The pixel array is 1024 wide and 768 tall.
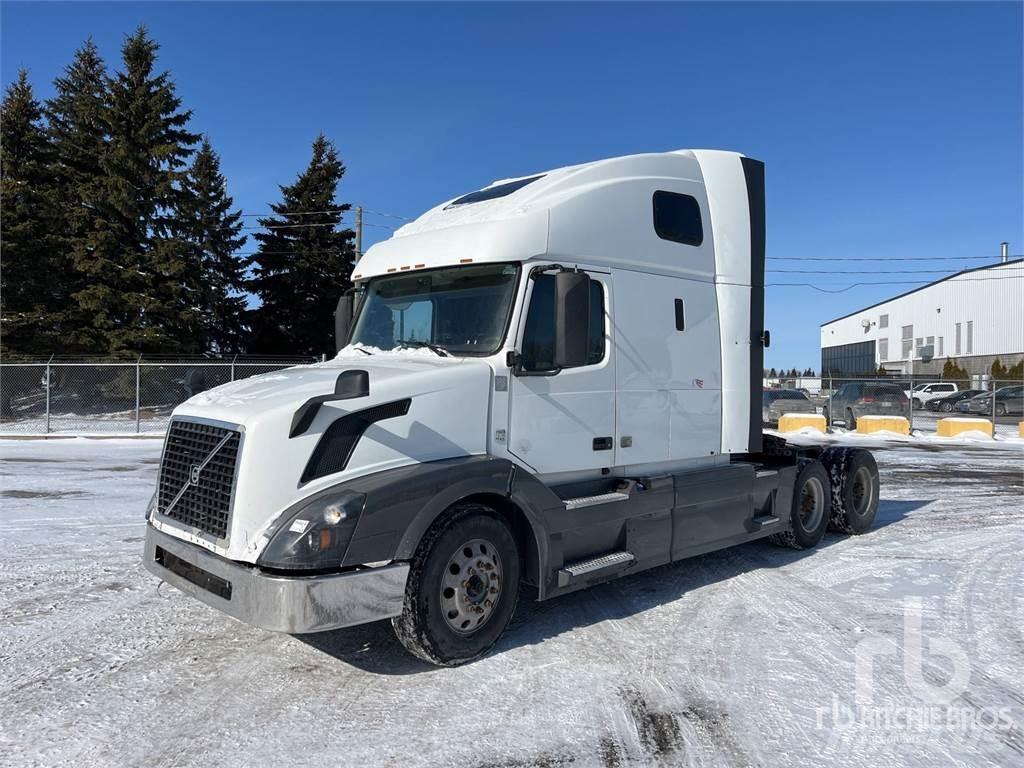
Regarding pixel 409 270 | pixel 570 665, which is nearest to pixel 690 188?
pixel 409 270

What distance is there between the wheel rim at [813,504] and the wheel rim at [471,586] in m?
4.50

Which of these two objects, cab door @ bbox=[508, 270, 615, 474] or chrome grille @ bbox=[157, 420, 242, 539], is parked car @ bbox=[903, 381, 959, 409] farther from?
chrome grille @ bbox=[157, 420, 242, 539]

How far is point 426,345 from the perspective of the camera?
16.2 feet

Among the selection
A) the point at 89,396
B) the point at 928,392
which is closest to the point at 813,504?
the point at 89,396

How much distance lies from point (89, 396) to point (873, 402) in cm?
2490

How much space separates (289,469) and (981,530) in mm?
8250

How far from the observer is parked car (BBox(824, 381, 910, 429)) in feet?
78.0

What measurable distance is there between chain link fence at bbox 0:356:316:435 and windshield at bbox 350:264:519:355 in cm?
1665

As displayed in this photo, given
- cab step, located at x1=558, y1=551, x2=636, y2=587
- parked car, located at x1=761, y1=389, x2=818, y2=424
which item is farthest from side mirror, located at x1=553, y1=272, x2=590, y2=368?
parked car, located at x1=761, y1=389, x2=818, y2=424

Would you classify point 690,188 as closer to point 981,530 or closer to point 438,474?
point 438,474

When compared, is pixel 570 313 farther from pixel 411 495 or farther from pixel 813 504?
pixel 813 504

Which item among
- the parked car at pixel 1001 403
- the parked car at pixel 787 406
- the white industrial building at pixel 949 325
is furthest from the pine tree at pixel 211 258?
the white industrial building at pixel 949 325

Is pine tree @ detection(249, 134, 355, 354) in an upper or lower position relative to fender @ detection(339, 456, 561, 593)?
upper

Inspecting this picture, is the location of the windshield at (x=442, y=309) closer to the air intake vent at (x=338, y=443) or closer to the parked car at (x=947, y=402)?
the air intake vent at (x=338, y=443)
